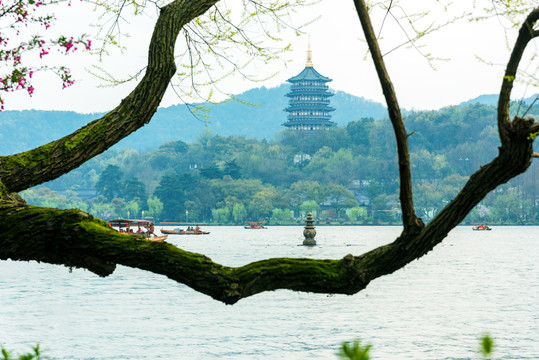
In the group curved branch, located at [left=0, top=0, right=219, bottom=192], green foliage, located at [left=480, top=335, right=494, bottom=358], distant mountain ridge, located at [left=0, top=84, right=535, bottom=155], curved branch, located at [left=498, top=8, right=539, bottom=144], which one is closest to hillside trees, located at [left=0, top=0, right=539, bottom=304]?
curved branch, located at [left=498, top=8, right=539, bottom=144]

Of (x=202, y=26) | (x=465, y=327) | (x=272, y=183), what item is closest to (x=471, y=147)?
(x=272, y=183)

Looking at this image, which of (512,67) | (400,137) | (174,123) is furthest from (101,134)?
(174,123)

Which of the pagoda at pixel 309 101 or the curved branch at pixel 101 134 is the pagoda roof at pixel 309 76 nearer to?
the pagoda at pixel 309 101

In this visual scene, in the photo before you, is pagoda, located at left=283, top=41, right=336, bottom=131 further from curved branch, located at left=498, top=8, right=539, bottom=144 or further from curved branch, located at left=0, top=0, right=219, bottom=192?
curved branch, located at left=498, top=8, right=539, bottom=144

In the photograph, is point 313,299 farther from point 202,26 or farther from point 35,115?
point 35,115

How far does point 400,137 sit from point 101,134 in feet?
7.24

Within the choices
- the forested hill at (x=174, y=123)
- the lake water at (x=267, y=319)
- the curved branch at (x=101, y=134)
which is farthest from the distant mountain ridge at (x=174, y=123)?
the curved branch at (x=101, y=134)

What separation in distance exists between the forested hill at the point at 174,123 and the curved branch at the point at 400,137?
15382 centimetres

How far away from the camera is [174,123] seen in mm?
181000

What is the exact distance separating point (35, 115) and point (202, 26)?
170614 millimetres

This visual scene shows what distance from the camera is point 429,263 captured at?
56688 mm

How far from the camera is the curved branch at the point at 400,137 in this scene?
172 inches

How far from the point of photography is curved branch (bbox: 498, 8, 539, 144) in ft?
13.2

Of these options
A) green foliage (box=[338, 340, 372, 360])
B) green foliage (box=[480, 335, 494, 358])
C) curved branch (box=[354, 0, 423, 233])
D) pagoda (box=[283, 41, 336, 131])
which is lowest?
green foliage (box=[338, 340, 372, 360])
